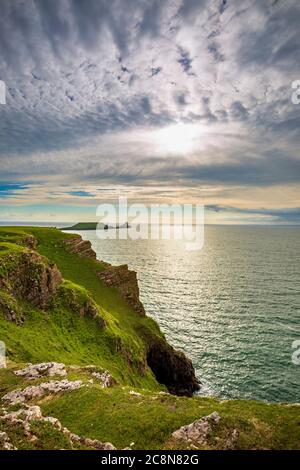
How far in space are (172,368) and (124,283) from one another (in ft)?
85.8

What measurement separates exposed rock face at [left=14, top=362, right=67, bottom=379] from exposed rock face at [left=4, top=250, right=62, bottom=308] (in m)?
17.5

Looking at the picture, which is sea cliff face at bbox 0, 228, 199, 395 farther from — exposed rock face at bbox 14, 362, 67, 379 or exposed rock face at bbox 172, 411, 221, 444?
exposed rock face at bbox 172, 411, 221, 444

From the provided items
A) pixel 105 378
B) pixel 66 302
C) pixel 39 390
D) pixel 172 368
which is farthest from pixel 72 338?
pixel 172 368

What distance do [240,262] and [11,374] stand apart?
Answer: 168159 mm

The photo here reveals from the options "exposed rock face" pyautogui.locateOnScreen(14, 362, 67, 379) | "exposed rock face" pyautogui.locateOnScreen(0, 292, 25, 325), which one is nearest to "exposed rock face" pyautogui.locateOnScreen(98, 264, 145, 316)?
"exposed rock face" pyautogui.locateOnScreen(0, 292, 25, 325)

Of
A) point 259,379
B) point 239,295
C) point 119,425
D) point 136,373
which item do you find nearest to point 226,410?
point 119,425

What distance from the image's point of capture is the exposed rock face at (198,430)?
1841cm

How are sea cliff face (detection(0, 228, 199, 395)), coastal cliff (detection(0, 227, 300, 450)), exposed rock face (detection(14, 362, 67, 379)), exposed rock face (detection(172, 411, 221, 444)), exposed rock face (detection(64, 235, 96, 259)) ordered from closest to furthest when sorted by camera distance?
1. coastal cliff (detection(0, 227, 300, 450))
2. exposed rock face (detection(172, 411, 221, 444))
3. exposed rock face (detection(14, 362, 67, 379))
4. sea cliff face (detection(0, 228, 199, 395))
5. exposed rock face (detection(64, 235, 96, 259))

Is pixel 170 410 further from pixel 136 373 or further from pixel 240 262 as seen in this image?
pixel 240 262

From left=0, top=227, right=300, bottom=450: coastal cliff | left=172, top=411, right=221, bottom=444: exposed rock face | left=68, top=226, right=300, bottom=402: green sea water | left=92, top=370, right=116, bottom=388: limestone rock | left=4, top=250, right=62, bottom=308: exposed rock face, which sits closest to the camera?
left=0, top=227, right=300, bottom=450: coastal cliff

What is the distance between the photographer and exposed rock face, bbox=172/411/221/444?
18.4m

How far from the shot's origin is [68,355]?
39656 millimetres

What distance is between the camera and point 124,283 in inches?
3063

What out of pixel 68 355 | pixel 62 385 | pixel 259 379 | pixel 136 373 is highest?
pixel 62 385
